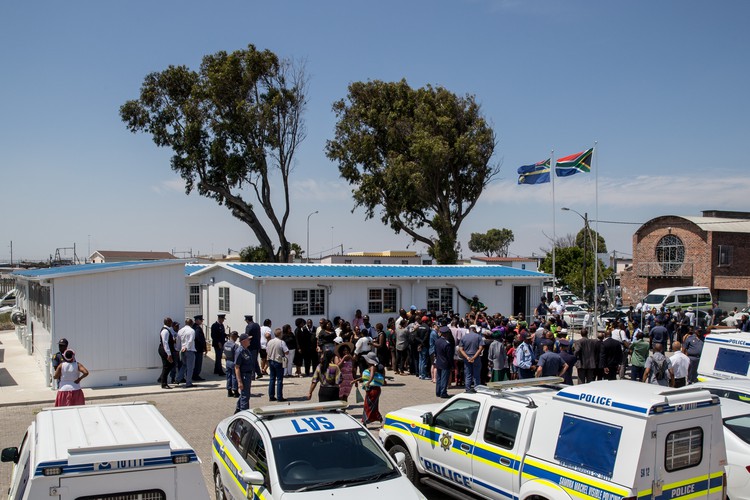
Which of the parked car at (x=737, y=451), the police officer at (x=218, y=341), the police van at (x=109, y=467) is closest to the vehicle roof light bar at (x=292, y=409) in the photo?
the police van at (x=109, y=467)

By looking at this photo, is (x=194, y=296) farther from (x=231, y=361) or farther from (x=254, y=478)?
(x=254, y=478)

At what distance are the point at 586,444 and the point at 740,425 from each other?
10.6ft

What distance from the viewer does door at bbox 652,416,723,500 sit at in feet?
20.0

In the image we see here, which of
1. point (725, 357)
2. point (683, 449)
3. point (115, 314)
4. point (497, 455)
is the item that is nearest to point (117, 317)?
point (115, 314)

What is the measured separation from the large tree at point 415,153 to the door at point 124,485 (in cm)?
3694

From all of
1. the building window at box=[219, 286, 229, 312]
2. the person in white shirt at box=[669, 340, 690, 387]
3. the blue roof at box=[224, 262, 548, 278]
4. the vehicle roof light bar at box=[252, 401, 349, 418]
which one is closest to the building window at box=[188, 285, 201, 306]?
the building window at box=[219, 286, 229, 312]

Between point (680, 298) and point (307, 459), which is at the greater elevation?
point (307, 459)

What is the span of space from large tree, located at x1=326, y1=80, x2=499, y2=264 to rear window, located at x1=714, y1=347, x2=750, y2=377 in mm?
29207

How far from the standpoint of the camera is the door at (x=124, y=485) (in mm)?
4469

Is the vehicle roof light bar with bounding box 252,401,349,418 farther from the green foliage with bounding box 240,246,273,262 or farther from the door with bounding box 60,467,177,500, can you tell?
the green foliage with bounding box 240,246,273,262

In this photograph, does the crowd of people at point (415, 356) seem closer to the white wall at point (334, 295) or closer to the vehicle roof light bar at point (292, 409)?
the white wall at point (334, 295)

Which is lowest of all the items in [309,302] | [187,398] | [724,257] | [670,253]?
[187,398]

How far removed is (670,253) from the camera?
48.4m

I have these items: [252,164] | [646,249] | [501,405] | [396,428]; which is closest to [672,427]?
[501,405]
